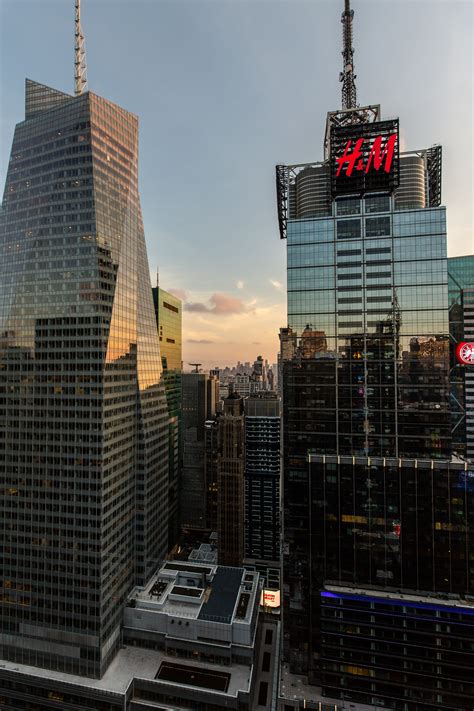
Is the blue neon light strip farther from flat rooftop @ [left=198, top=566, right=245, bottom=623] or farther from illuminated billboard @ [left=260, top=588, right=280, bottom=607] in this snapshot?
illuminated billboard @ [left=260, top=588, right=280, bottom=607]

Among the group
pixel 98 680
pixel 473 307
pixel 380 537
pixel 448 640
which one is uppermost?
pixel 473 307

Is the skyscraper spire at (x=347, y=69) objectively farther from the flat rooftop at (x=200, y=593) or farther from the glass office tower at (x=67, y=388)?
the flat rooftop at (x=200, y=593)

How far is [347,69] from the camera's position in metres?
109

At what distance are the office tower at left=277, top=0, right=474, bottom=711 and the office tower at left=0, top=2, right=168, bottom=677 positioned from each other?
43.7 metres

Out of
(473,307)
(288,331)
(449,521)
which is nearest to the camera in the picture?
(449,521)

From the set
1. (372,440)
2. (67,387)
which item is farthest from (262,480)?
(67,387)

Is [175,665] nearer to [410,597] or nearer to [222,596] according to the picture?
[222,596]

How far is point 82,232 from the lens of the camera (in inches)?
3460

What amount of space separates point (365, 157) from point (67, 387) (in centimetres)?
9706

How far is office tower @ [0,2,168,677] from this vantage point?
3231 inches

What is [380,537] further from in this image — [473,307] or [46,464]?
[473,307]

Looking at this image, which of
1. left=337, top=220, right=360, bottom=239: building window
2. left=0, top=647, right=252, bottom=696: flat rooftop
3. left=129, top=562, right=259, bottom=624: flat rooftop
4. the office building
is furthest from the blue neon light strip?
left=337, top=220, right=360, bottom=239: building window

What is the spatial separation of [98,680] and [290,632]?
4392cm

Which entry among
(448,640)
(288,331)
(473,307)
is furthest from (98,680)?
(473,307)
